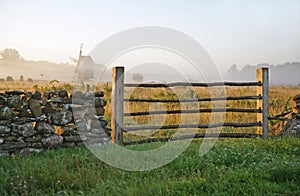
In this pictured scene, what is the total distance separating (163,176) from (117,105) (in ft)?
8.30

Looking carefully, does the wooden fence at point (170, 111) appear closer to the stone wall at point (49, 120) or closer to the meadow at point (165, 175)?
the stone wall at point (49, 120)

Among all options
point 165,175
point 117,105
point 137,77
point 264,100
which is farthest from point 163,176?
point 137,77

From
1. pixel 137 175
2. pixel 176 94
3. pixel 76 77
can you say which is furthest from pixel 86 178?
pixel 176 94

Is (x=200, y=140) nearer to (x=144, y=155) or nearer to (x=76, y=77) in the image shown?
(x=144, y=155)

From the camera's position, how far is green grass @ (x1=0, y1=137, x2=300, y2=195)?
3771mm

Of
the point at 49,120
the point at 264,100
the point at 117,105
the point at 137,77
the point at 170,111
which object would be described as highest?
the point at 137,77

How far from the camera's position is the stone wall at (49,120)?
5.71m

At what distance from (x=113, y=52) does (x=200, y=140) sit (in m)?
2.80

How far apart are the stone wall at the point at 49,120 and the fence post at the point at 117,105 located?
256 millimetres

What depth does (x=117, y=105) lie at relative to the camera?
654 centimetres

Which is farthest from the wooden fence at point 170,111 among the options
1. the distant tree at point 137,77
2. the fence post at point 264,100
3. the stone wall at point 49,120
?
the distant tree at point 137,77

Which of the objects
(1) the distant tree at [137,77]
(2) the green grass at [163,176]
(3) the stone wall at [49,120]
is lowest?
(2) the green grass at [163,176]

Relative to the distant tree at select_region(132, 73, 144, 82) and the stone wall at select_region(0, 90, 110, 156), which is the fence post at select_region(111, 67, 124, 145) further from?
the distant tree at select_region(132, 73, 144, 82)

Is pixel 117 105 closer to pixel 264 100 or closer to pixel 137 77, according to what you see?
pixel 137 77
